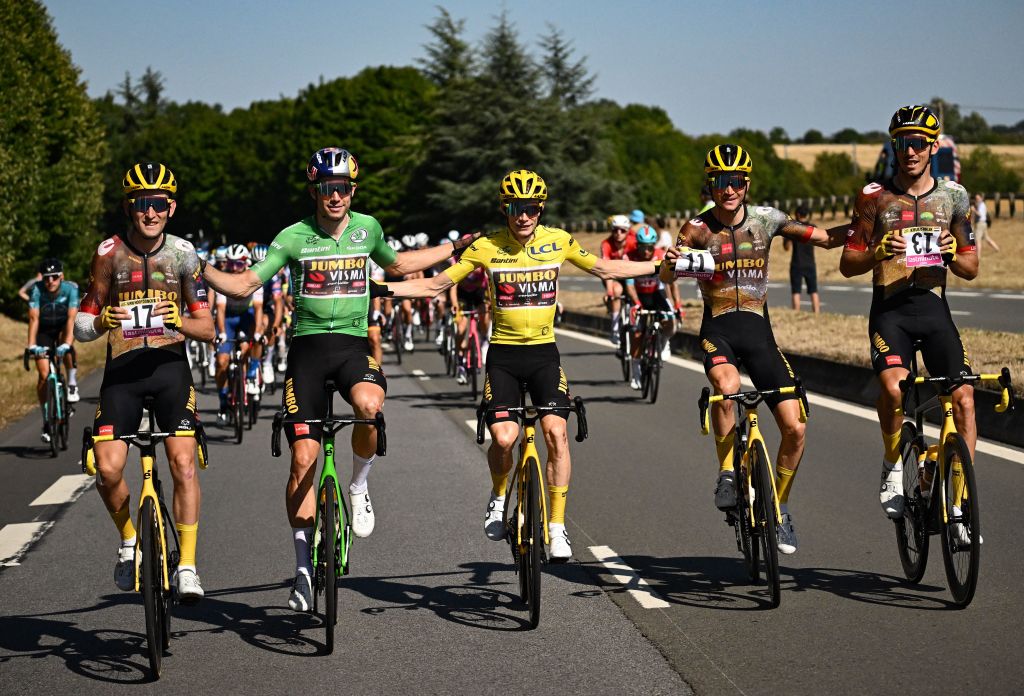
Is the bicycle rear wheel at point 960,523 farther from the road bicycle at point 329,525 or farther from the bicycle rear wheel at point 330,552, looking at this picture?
the bicycle rear wheel at point 330,552

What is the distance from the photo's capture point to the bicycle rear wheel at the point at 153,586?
19.0ft

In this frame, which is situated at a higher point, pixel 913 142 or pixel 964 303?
pixel 913 142

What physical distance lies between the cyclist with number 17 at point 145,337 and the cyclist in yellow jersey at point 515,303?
1146 millimetres

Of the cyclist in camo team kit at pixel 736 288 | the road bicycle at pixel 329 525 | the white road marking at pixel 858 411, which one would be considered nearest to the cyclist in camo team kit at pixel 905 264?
the cyclist in camo team kit at pixel 736 288

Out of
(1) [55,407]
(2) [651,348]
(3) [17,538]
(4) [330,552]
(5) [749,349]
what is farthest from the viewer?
(2) [651,348]

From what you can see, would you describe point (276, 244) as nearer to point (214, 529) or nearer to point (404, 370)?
point (214, 529)

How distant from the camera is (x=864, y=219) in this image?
7.55m

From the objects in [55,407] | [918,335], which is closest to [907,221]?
[918,335]

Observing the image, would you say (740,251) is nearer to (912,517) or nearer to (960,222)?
(960,222)

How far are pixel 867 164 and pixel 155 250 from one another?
6745 inches

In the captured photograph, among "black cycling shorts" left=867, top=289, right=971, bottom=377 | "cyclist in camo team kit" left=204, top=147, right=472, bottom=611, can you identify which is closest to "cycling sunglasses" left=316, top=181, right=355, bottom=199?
"cyclist in camo team kit" left=204, top=147, right=472, bottom=611

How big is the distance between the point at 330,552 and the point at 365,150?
8666cm

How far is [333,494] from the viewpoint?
641cm

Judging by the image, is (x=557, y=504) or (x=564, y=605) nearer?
(x=564, y=605)
